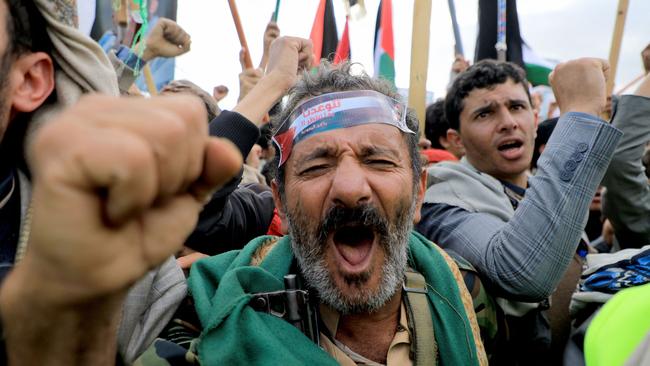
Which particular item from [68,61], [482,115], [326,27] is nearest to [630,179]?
[482,115]

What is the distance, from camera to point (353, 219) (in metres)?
1.58

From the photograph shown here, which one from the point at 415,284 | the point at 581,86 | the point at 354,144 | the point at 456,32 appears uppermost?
the point at 581,86

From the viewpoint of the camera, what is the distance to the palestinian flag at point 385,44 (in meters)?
4.96

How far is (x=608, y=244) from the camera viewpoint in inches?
145

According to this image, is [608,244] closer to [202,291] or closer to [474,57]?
[474,57]

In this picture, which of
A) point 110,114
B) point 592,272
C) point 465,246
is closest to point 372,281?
point 465,246

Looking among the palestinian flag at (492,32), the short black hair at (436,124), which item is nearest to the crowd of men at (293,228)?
the short black hair at (436,124)

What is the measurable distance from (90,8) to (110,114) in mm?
2745

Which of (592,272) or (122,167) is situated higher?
(122,167)

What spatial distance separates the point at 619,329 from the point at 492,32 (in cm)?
424

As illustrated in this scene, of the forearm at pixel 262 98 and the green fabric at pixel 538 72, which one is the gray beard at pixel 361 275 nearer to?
the forearm at pixel 262 98

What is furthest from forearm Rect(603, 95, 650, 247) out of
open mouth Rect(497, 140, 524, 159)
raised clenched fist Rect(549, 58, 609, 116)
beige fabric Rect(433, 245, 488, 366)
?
beige fabric Rect(433, 245, 488, 366)

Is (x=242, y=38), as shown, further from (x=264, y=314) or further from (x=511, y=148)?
(x=264, y=314)

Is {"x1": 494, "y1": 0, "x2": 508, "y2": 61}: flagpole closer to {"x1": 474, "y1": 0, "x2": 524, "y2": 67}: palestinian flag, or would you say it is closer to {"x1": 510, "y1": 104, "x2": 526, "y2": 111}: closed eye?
{"x1": 474, "y1": 0, "x2": 524, "y2": 67}: palestinian flag
